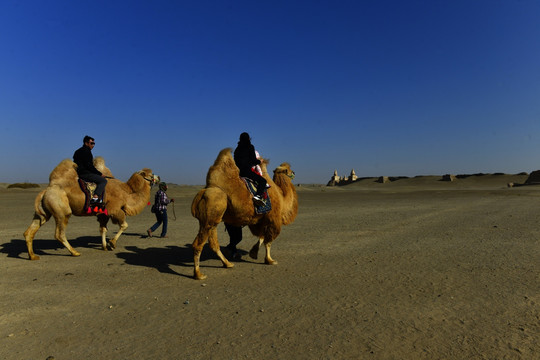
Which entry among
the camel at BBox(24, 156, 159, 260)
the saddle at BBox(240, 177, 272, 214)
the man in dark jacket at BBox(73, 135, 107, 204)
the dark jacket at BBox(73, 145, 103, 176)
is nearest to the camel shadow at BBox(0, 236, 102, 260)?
the camel at BBox(24, 156, 159, 260)

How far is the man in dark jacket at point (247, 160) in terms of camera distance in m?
7.07

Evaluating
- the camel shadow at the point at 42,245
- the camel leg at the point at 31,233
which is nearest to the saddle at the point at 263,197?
the camel leg at the point at 31,233

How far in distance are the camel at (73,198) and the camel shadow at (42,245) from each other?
67cm

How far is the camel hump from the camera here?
22.1 feet

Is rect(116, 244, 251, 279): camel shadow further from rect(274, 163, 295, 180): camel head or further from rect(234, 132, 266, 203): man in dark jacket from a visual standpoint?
rect(274, 163, 295, 180): camel head

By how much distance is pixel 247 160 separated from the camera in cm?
733

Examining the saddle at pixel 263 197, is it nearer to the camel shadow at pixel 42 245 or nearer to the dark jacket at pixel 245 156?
the dark jacket at pixel 245 156

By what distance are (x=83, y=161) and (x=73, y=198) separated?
0.97m

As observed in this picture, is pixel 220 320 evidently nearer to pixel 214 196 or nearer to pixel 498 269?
pixel 214 196

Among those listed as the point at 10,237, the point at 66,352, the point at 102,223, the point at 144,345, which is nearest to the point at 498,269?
the point at 144,345

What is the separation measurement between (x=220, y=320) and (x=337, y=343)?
152 cm

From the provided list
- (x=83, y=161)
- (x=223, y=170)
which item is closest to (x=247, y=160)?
(x=223, y=170)

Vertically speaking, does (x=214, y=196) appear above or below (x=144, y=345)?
above

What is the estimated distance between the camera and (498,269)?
6.77 metres
